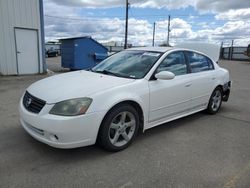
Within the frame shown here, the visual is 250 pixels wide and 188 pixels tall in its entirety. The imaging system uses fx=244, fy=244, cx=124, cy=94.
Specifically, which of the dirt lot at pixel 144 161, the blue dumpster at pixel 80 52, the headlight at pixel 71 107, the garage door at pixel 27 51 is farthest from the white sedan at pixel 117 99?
the blue dumpster at pixel 80 52

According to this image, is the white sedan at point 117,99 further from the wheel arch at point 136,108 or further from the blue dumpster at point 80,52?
the blue dumpster at point 80,52

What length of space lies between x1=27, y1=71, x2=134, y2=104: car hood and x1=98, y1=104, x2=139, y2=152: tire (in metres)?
0.38

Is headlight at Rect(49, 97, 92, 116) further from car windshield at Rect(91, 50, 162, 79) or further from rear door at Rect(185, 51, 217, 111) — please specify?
rear door at Rect(185, 51, 217, 111)

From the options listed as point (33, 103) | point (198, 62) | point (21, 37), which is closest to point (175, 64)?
point (198, 62)

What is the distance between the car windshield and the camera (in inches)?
157

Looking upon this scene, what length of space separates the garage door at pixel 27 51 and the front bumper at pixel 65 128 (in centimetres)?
890

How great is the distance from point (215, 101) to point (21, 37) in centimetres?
914

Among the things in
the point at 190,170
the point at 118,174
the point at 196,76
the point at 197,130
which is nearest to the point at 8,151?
the point at 118,174

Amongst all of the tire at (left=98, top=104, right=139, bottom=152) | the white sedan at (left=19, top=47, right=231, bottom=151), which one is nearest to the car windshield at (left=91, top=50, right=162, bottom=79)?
the white sedan at (left=19, top=47, right=231, bottom=151)

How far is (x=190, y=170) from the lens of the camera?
3.07 m

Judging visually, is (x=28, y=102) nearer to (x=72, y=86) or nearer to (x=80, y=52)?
(x=72, y=86)

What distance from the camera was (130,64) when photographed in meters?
4.24

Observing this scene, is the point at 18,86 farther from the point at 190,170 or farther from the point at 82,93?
the point at 190,170

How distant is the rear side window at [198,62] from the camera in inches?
190
